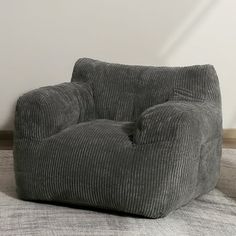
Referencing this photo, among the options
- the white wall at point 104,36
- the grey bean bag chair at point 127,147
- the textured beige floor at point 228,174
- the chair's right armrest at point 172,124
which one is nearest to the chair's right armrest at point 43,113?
the grey bean bag chair at point 127,147

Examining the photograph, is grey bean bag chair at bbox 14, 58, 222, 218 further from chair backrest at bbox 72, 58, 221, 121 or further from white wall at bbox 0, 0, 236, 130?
white wall at bbox 0, 0, 236, 130

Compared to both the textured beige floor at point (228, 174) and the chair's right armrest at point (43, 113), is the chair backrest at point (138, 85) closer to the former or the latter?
the chair's right armrest at point (43, 113)

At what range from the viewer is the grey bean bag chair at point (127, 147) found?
223 centimetres

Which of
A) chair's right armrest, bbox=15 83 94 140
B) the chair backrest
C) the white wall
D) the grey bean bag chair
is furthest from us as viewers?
the white wall

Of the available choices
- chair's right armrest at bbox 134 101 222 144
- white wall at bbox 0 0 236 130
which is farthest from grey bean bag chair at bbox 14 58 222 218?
white wall at bbox 0 0 236 130

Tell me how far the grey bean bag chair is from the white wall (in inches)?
51.9

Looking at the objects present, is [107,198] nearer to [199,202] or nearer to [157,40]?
[199,202]

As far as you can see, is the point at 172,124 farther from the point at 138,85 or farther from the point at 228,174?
the point at 228,174

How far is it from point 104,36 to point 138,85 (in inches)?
52.3

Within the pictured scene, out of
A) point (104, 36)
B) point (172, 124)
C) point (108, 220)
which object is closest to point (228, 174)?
point (172, 124)

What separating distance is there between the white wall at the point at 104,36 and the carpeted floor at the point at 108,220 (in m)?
1.71

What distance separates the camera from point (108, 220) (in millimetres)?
2234

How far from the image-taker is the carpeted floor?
2090mm

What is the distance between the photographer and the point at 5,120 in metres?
4.24
